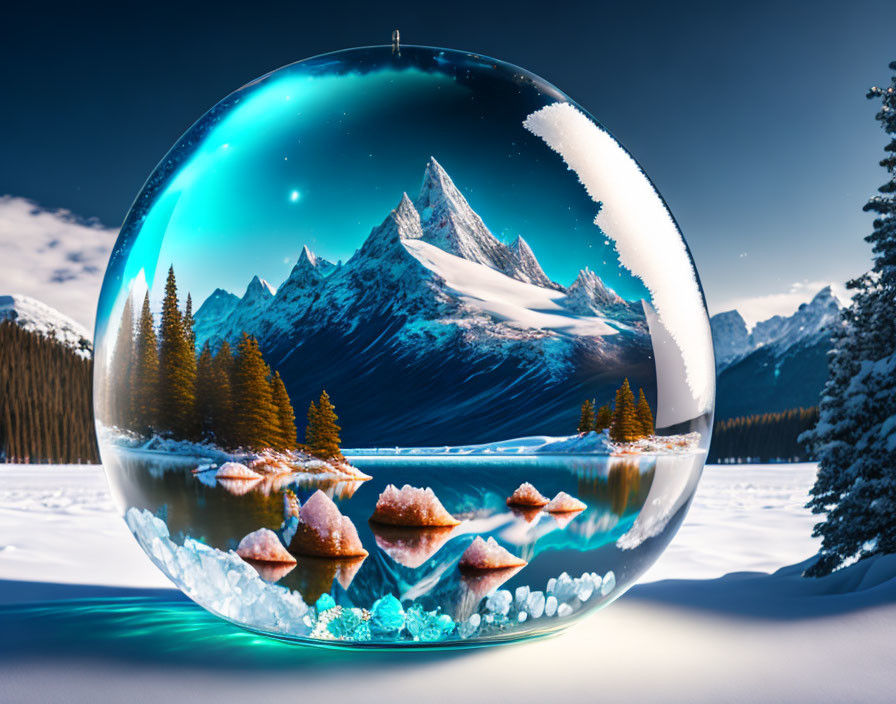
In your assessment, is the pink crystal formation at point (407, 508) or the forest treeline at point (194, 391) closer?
the pink crystal formation at point (407, 508)

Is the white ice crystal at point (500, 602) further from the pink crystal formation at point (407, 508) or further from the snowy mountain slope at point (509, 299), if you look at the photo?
the snowy mountain slope at point (509, 299)

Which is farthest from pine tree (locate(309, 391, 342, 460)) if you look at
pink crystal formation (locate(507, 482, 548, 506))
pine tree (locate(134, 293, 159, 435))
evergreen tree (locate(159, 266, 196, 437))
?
pine tree (locate(134, 293, 159, 435))

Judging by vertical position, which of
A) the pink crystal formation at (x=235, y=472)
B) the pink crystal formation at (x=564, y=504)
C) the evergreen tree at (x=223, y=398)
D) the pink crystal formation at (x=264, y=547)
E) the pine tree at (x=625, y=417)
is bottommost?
the pink crystal formation at (x=264, y=547)

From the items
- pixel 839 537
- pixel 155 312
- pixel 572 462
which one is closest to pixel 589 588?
pixel 572 462

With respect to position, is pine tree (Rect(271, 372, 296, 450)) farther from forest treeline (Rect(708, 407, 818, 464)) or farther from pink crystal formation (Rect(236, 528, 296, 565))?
forest treeline (Rect(708, 407, 818, 464))

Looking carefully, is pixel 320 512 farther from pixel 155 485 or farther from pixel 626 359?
pixel 626 359

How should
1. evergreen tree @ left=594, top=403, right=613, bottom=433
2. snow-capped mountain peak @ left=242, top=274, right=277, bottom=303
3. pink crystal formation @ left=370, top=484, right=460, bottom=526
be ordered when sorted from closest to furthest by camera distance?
pink crystal formation @ left=370, top=484, right=460, bottom=526 → snow-capped mountain peak @ left=242, top=274, right=277, bottom=303 → evergreen tree @ left=594, top=403, right=613, bottom=433

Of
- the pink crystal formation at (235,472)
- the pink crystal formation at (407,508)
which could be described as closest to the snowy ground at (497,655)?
the pink crystal formation at (407,508)
